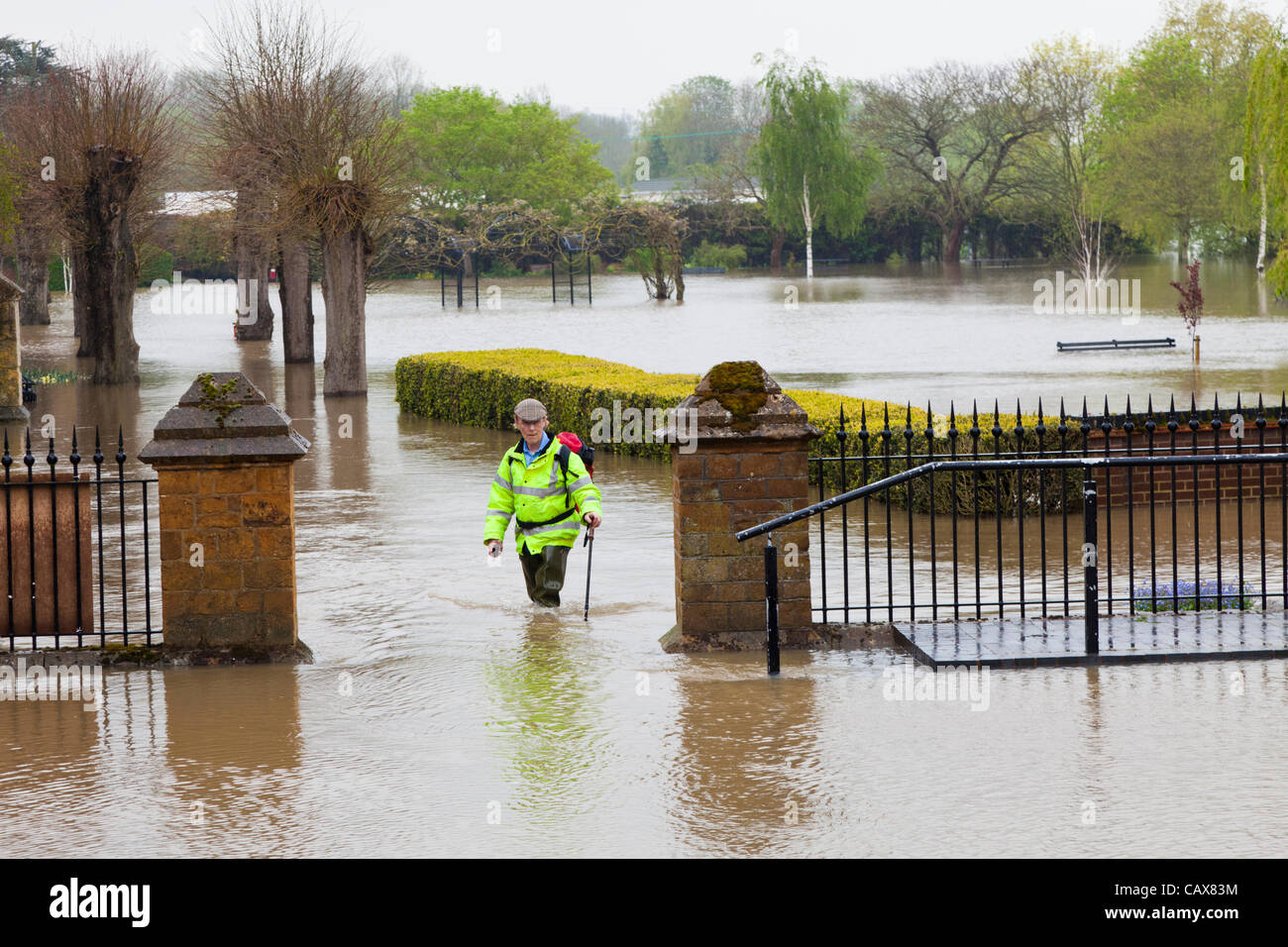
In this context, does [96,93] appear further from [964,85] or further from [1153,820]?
[964,85]

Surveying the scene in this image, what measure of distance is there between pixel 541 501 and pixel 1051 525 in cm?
536

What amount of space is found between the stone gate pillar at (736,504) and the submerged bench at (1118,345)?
2317 cm

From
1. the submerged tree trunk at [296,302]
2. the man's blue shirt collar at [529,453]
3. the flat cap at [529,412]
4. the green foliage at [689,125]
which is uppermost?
the green foliage at [689,125]

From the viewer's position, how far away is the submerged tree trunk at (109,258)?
29.5 m

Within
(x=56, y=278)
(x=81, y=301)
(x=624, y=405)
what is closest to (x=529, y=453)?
(x=624, y=405)

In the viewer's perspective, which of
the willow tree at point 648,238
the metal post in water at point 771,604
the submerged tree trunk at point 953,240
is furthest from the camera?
the submerged tree trunk at point 953,240

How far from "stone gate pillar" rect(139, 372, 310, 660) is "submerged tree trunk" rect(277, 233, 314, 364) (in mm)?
25182

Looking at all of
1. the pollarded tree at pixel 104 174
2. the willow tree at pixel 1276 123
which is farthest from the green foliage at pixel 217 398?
the willow tree at pixel 1276 123

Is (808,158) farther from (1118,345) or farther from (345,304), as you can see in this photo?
(345,304)

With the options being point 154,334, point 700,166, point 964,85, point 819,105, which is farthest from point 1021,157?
point 154,334

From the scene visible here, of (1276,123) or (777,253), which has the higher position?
(777,253)

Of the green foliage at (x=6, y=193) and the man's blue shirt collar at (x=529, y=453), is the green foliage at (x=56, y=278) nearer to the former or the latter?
the green foliage at (x=6, y=193)

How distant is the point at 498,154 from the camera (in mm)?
77625

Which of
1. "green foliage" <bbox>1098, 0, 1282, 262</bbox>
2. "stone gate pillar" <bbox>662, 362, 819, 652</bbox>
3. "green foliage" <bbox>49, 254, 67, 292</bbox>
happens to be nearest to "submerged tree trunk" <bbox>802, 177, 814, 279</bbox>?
"green foliage" <bbox>1098, 0, 1282, 262</bbox>
